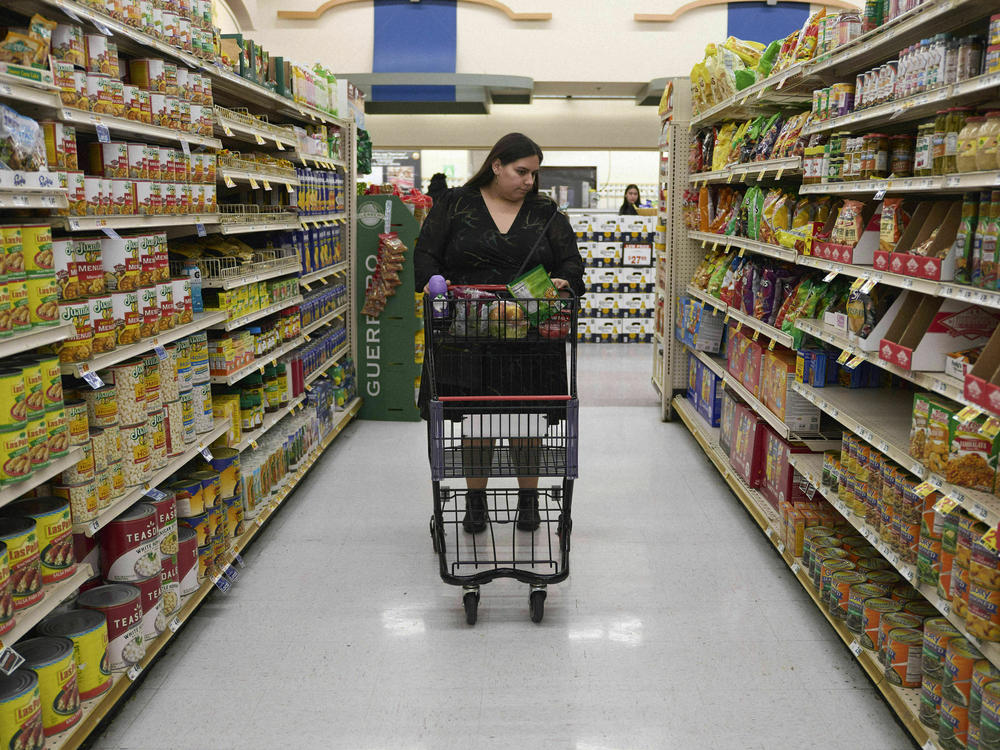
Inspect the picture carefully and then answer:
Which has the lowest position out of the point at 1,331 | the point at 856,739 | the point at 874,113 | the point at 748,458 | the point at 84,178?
the point at 856,739

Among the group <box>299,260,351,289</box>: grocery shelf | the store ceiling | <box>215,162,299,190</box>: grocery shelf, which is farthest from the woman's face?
the store ceiling

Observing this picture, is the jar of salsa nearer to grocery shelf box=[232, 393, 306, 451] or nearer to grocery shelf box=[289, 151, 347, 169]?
grocery shelf box=[232, 393, 306, 451]

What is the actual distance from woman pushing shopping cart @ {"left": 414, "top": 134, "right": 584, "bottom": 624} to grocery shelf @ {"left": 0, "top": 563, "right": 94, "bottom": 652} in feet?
4.00

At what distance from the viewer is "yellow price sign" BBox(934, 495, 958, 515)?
7.35 feet

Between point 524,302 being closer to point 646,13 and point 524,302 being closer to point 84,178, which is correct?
point 84,178

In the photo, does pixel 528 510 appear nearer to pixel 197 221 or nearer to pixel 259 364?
pixel 259 364

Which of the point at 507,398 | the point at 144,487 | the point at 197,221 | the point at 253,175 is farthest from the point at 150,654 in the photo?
the point at 253,175

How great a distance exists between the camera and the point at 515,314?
3229 mm

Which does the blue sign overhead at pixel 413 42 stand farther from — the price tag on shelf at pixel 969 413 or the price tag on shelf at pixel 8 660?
the price tag on shelf at pixel 8 660

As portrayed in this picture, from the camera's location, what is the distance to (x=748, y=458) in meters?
4.46

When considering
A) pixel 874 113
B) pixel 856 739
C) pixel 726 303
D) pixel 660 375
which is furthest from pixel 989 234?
pixel 660 375

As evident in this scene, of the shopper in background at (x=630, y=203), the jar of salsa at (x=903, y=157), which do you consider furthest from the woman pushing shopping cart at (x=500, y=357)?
the shopper in background at (x=630, y=203)

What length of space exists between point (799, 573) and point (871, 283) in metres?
1.23

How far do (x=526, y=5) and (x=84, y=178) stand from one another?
31.8 feet
